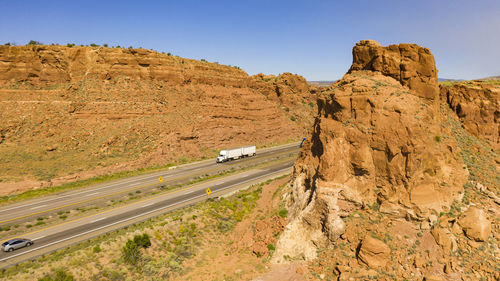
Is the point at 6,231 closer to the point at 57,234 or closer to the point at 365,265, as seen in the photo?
the point at 57,234

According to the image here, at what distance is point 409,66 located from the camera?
22031 mm

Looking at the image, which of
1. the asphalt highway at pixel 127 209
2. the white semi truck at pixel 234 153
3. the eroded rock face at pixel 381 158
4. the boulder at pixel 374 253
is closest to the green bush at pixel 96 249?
the asphalt highway at pixel 127 209

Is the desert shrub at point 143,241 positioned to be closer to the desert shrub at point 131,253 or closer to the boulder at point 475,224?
the desert shrub at point 131,253

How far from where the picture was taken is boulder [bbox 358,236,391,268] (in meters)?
17.2

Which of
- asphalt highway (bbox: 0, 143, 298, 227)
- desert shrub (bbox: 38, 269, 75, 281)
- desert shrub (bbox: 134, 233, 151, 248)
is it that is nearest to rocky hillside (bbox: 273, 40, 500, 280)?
desert shrub (bbox: 134, 233, 151, 248)

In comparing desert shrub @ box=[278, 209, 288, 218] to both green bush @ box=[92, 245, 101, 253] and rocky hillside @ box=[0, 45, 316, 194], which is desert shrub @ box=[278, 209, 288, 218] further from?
rocky hillside @ box=[0, 45, 316, 194]

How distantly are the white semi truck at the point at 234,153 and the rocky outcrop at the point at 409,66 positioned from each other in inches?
1497

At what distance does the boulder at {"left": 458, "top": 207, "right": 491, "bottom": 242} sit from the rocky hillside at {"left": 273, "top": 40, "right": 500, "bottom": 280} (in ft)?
0.19

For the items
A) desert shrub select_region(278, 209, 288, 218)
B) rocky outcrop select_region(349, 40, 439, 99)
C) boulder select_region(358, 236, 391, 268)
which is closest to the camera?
boulder select_region(358, 236, 391, 268)

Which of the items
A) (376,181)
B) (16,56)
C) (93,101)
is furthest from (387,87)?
(16,56)

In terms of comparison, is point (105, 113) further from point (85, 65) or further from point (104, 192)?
point (104, 192)

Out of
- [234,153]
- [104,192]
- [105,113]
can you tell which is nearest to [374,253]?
[104,192]

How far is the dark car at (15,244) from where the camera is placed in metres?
22.2

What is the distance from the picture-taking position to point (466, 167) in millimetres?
20906
